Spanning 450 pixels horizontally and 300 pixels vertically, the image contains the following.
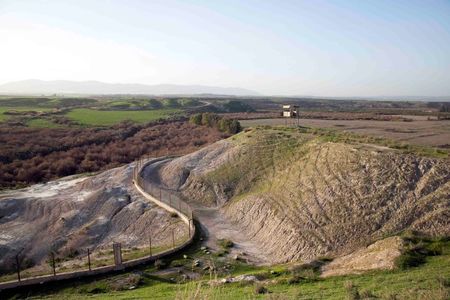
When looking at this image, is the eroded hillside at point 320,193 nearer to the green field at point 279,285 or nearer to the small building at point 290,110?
the green field at point 279,285

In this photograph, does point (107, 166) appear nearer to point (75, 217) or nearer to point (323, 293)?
point (75, 217)

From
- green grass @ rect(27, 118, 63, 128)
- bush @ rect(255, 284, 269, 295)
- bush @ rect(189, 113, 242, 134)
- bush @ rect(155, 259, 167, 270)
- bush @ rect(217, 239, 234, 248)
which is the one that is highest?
bush @ rect(255, 284, 269, 295)

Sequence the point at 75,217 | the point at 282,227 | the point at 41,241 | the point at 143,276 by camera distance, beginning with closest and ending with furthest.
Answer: the point at 143,276 → the point at 282,227 → the point at 41,241 → the point at 75,217

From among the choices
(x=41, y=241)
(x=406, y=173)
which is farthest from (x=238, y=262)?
(x=41, y=241)

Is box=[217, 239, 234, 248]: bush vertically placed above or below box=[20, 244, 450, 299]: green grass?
below

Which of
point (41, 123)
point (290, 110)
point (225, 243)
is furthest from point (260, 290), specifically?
point (41, 123)

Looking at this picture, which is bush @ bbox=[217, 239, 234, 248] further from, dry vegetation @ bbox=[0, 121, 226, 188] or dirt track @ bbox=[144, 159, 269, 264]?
dry vegetation @ bbox=[0, 121, 226, 188]

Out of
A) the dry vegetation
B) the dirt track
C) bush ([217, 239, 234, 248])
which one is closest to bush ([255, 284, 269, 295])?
the dirt track
